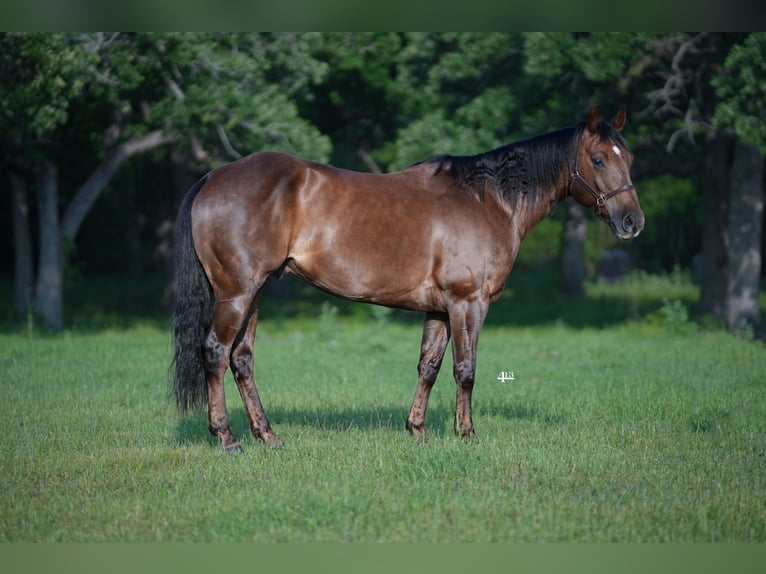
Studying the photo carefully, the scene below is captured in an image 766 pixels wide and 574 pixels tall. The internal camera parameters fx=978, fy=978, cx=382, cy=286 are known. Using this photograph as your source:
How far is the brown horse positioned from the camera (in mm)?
7637

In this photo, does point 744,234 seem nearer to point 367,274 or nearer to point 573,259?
point 573,259

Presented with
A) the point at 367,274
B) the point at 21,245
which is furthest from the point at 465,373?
the point at 21,245

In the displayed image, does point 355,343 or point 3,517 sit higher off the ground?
point 3,517

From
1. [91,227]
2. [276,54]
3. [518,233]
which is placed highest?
[276,54]

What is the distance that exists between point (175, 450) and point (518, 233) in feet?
10.8

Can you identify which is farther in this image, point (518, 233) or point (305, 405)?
point (305, 405)

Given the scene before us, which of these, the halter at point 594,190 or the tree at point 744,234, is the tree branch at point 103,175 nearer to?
the tree at point 744,234

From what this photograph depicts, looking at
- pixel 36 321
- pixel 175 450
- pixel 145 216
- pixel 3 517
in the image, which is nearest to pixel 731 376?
pixel 175 450

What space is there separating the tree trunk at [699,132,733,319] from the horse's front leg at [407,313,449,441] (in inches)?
472

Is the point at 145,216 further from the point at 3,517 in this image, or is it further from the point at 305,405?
the point at 3,517

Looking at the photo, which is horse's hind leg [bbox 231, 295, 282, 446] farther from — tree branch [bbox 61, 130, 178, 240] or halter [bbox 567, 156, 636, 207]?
tree branch [bbox 61, 130, 178, 240]

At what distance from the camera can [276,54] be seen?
18.2 meters

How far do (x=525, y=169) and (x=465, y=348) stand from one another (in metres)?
1.58

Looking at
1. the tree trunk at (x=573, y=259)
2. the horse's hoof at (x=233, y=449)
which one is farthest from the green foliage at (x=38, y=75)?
the tree trunk at (x=573, y=259)
